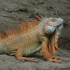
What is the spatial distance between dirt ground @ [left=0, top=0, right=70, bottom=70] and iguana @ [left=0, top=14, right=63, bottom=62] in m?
0.23

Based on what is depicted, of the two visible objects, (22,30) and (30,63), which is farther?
(22,30)

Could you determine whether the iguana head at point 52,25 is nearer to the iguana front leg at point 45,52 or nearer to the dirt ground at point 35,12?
the iguana front leg at point 45,52

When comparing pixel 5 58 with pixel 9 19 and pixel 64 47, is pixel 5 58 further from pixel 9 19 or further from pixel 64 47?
pixel 9 19

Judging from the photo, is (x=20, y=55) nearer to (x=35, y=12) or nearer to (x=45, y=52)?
(x=45, y=52)

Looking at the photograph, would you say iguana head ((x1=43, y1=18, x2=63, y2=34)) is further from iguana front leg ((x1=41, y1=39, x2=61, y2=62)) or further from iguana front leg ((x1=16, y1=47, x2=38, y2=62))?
iguana front leg ((x1=16, y1=47, x2=38, y2=62))

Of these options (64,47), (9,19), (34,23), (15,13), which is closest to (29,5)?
(15,13)

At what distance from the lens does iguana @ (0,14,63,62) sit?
20.5 ft

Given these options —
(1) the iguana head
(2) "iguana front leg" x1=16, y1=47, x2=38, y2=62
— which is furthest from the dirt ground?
(1) the iguana head

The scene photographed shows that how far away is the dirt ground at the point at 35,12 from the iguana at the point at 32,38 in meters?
0.23

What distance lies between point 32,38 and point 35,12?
5.91m

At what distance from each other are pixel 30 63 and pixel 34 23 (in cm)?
123

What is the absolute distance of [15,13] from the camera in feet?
38.5

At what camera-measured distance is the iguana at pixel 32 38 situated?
20.5ft

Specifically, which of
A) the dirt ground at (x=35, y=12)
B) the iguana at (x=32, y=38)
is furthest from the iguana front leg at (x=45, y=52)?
the dirt ground at (x=35, y=12)
